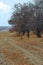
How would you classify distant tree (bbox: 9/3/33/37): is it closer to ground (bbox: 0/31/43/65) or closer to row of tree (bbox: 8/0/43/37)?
row of tree (bbox: 8/0/43/37)

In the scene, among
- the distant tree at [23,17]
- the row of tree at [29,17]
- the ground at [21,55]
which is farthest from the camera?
the distant tree at [23,17]

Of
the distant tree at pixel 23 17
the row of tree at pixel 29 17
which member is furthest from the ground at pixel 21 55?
the distant tree at pixel 23 17

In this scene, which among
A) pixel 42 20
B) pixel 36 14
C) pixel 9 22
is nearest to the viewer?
pixel 42 20

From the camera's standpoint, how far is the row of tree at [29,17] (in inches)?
2379

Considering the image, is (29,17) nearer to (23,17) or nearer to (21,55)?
(23,17)

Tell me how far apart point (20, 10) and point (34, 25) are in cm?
1065

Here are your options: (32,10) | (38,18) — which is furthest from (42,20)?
(32,10)

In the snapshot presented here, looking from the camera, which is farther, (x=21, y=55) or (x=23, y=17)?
(x=23, y=17)

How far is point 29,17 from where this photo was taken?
212 ft

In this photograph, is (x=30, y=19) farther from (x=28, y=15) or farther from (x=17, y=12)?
(x=17, y=12)

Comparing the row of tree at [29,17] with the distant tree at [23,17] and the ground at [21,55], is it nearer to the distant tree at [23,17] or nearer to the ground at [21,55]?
the distant tree at [23,17]

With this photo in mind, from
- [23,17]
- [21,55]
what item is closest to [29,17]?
[23,17]

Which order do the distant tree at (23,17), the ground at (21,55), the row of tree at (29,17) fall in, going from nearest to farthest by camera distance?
the ground at (21,55) < the row of tree at (29,17) < the distant tree at (23,17)

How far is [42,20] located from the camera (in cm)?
5847
